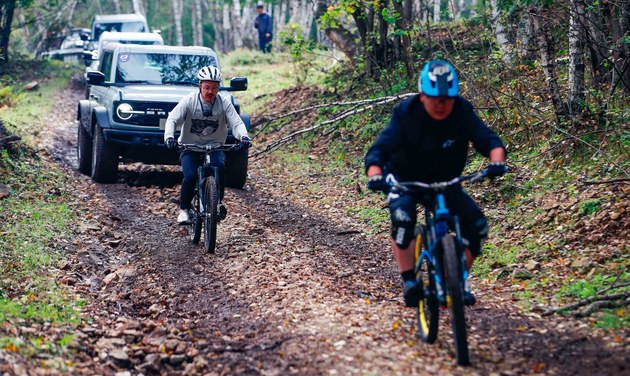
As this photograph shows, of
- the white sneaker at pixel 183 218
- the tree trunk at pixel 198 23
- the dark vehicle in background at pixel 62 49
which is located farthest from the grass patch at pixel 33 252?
the tree trunk at pixel 198 23

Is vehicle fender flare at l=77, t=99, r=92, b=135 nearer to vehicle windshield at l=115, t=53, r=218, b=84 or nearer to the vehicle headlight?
vehicle windshield at l=115, t=53, r=218, b=84

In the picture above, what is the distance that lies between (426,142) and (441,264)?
897 mm

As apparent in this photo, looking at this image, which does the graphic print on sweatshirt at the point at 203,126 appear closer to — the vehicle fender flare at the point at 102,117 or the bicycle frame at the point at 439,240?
the vehicle fender flare at the point at 102,117

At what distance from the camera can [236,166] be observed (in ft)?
41.0

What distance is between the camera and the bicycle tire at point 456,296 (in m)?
4.98

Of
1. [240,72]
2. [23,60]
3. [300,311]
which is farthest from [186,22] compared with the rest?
[300,311]

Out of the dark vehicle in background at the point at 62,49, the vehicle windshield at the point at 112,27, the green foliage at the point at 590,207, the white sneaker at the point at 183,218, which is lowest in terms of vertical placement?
the dark vehicle in background at the point at 62,49

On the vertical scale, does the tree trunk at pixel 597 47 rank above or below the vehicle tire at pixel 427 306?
above

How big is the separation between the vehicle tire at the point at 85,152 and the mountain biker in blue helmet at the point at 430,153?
9018 millimetres

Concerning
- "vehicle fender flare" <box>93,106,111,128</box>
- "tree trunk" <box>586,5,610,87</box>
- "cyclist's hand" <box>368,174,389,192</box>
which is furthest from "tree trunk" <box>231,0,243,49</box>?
"cyclist's hand" <box>368,174,389,192</box>

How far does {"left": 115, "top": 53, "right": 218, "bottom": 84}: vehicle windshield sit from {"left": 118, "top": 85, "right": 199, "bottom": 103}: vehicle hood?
0.32 meters

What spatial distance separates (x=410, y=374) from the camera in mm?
5035

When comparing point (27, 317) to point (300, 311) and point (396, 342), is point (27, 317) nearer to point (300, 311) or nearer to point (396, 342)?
point (300, 311)

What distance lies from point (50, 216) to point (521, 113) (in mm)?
6614
